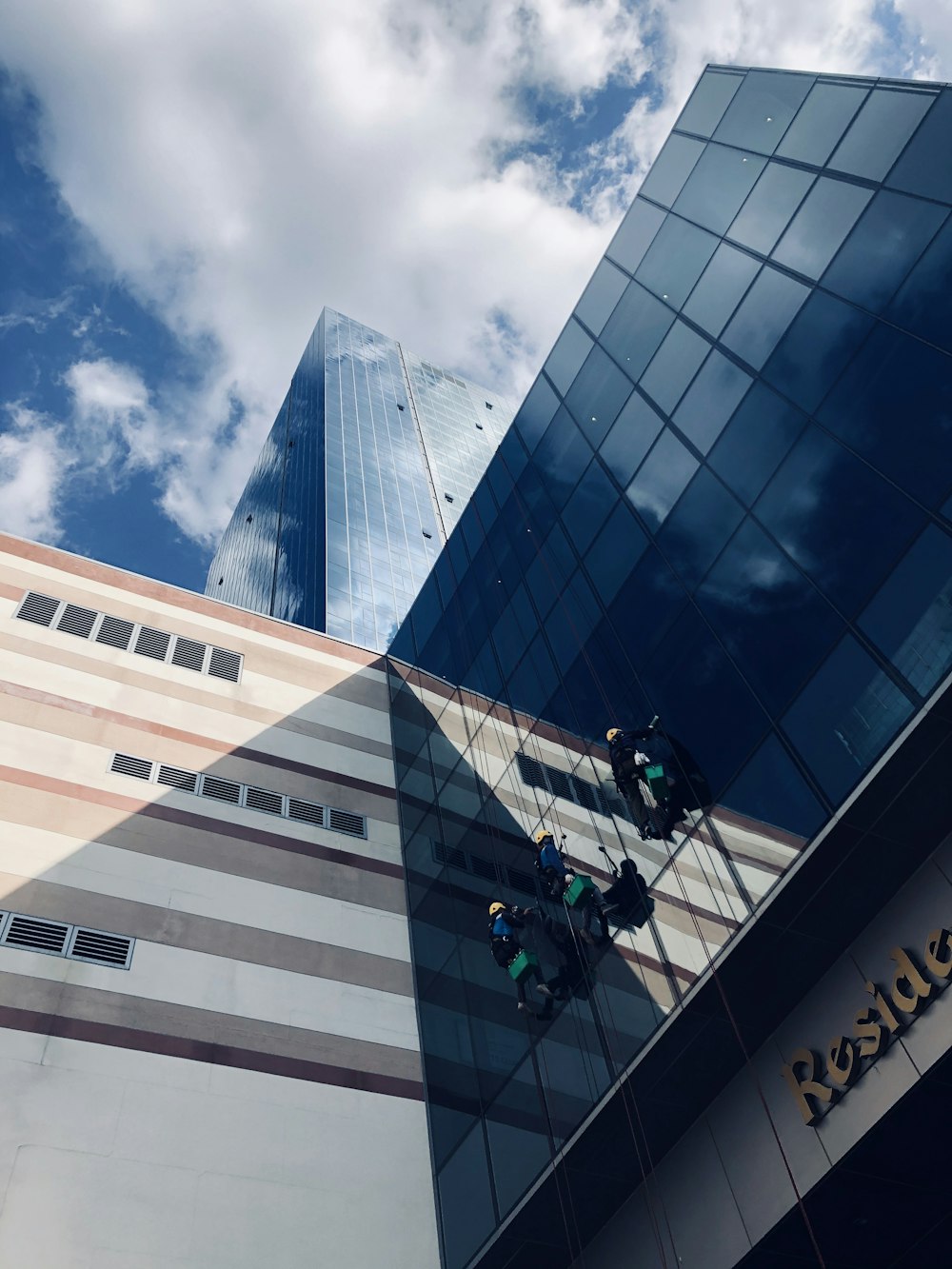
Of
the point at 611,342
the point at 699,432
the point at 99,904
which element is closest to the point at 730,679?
the point at 699,432

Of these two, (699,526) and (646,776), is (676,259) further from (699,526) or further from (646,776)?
(646,776)

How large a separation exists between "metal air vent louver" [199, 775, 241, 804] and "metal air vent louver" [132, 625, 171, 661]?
4.37m

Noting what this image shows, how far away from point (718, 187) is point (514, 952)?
53.0 feet

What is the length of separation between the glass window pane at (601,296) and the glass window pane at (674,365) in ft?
12.1

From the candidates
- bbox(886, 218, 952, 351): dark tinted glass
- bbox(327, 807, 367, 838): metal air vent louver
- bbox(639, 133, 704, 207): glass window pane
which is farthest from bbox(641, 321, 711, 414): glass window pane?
bbox(327, 807, 367, 838): metal air vent louver

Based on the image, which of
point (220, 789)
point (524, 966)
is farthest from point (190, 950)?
point (524, 966)

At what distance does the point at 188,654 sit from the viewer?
25.4 m

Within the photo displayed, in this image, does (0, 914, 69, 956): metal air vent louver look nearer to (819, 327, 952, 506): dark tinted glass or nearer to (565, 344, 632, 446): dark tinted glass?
(565, 344, 632, 446): dark tinted glass

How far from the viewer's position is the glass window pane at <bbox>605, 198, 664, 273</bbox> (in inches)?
880

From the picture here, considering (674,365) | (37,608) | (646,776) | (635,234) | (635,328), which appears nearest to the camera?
(646,776)

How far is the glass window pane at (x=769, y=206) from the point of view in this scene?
17.2 m

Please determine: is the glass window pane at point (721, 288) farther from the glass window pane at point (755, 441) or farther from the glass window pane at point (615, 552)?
the glass window pane at point (615, 552)

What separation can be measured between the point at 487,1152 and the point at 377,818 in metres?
9.39

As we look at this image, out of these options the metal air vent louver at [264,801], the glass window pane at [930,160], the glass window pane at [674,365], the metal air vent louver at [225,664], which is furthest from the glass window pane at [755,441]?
the metal air vent louver at [225,664]
